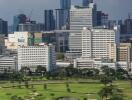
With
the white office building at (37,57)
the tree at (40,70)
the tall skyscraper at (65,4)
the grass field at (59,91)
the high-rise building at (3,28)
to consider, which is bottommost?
the grass field at (59,91)

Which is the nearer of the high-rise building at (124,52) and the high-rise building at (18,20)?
the high-rise building at (124,52)

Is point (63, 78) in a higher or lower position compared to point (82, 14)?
→ lower

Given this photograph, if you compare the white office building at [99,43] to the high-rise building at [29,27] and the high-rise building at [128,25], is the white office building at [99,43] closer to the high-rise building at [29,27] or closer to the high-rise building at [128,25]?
the high-rise building at [29,27]

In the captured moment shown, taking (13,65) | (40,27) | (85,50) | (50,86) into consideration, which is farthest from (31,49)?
(40,27)

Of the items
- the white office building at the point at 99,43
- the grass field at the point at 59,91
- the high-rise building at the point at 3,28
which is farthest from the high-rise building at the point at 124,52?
the high-rise building at the point at 3,28

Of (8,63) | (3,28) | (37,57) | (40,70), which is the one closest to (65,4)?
(3,28)

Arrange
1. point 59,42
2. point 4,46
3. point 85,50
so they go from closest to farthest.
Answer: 1. point 85,50
2. point 4,46
3. point 59,42

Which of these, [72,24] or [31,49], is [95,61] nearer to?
[31,49]

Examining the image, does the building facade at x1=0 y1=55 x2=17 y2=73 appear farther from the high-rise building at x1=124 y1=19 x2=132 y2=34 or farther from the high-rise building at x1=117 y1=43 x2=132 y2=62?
the high-rise building at x1=124 y1=19 x2=132 y2=34
